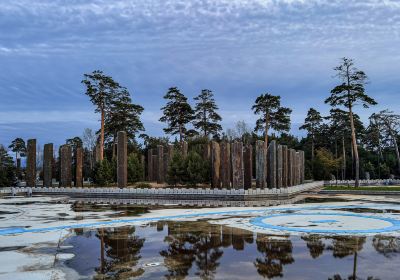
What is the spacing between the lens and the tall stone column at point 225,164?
2273cm

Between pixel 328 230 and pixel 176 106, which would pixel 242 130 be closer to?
pixel 176 106

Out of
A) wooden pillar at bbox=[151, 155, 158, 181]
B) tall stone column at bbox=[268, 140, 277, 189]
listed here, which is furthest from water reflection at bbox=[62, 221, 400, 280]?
wooden pillar at bbox=[151, 155, 158, 181]

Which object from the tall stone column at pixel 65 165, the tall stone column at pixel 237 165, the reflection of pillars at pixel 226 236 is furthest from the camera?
the tall stone column at pixel 65 165

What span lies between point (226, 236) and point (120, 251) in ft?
8.78

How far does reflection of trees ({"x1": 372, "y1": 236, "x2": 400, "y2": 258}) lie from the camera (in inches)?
310

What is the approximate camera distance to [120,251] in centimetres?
820

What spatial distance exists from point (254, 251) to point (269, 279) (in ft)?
6.54

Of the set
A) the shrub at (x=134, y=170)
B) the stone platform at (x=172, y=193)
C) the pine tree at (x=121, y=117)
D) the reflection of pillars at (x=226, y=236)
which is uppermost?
the pine tree at (x=121, y=117)

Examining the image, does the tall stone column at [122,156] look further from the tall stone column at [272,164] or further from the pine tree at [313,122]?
the pine tree at [313,122]

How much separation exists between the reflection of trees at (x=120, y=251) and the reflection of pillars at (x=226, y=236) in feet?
5.78

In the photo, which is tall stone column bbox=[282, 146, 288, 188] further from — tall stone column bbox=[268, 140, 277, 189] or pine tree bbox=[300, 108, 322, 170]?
pine tree bbox=[300, 108, 322, 170]

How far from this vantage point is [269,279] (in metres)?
6.11

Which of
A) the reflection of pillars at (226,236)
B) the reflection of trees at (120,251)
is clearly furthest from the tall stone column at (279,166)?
the reflection of trees at (120,251)

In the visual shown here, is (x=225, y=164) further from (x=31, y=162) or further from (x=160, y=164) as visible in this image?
(x=31, y=162)
